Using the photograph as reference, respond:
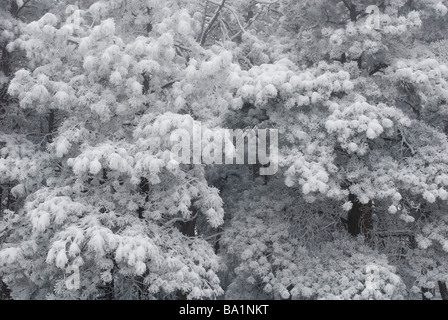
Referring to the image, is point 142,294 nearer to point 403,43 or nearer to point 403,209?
point 403,209

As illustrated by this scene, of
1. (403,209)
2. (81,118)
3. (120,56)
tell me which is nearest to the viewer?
(120,56)

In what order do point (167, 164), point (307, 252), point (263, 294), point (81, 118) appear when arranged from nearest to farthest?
1. point (167, 164)
2. point (81, 118)
3. point (307, 252)
4. point (263, 294)

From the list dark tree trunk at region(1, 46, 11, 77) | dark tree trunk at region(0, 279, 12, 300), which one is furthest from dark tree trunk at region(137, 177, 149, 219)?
dark tree trunk at region(1, 46, 11, 77)

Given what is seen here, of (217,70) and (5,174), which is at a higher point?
(217,70)

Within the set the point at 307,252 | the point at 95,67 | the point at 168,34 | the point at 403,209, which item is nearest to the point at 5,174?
the point at 95,67

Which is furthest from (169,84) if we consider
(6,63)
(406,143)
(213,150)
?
(406,143)

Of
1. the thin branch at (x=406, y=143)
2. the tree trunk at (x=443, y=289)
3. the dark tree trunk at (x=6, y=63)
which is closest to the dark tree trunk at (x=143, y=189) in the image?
the dark tree trunk at (x=6, y=63)

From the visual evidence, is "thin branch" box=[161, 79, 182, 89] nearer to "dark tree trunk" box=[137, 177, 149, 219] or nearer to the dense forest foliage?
the dense forest foliage

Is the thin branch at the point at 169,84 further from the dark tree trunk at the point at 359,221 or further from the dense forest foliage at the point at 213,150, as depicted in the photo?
the dark tree trunk at the point at 359,221
